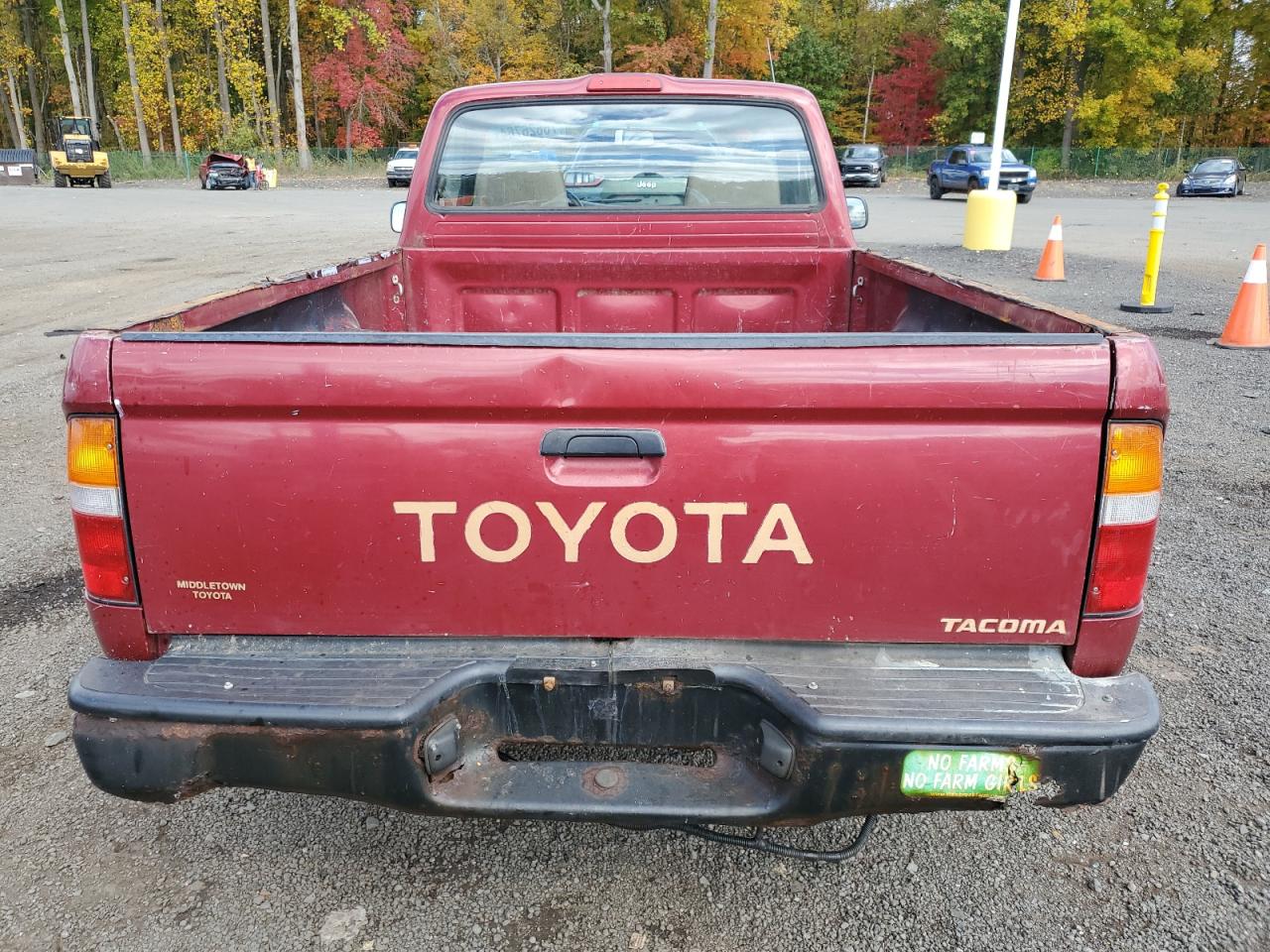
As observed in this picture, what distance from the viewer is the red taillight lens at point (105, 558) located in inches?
75.7

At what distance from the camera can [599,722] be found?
6.36 feet

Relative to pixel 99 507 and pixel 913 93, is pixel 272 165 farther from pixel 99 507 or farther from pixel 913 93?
pixel 99 507

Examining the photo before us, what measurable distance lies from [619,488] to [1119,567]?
3.36ft

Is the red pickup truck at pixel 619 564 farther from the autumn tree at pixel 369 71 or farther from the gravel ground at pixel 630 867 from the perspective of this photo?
the autumn tree at pixel 369 71

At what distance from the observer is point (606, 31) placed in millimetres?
43375

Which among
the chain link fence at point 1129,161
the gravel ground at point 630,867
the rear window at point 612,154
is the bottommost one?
the gravel ground at point 630,867

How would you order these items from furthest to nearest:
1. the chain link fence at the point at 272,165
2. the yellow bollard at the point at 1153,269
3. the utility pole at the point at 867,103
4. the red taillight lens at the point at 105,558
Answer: the utility pole at the point at 867,103 < the chain link fence at the point at 272,165 < the yellow bollard at the point at 1153,269 < the red taillight lens at the point at 105,558

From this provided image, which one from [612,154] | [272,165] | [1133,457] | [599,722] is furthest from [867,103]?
[599,722]

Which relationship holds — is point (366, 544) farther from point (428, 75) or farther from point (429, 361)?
point (428, 75)

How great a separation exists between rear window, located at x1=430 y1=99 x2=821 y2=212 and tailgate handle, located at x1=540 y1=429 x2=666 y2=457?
250 cm

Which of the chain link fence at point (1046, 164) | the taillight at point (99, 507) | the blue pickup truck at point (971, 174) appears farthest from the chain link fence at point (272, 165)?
the taillight at point (99, 507)

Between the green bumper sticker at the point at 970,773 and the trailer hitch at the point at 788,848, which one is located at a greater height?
the green bumper sticker at the point at 970,773

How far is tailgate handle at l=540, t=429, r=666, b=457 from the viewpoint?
1.83m

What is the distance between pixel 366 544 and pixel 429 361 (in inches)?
15.9
